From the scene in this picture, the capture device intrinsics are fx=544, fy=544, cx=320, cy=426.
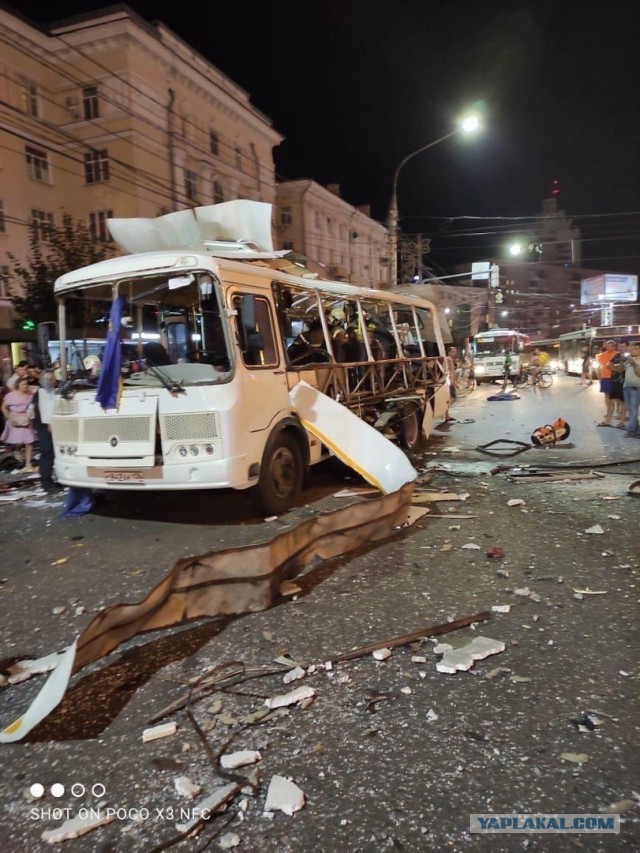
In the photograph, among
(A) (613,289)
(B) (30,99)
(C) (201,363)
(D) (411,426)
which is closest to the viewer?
(C) (201,363)

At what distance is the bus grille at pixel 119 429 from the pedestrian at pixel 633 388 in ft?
29.1

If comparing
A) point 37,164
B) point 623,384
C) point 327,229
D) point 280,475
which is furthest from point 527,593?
point 327,229

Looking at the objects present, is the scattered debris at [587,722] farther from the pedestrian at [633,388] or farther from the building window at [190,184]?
the building window at [190,184]

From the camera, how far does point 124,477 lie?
5.69m

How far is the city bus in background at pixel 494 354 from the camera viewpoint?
103ft

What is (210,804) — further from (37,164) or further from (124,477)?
(37,164)

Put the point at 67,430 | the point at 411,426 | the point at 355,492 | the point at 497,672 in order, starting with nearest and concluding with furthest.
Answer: the point at 497,672, the point at 67,430, the point at 355,492, the point at 411,426

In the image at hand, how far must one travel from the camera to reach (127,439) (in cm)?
563

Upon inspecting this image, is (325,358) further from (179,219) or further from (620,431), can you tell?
(620,431)

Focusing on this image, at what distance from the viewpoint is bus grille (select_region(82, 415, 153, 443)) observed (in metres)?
5.55

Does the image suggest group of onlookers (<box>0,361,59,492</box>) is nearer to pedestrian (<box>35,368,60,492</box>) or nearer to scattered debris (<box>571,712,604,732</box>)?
pedestrian (<box>35,368,60,492</box>)

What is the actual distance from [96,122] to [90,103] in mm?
991

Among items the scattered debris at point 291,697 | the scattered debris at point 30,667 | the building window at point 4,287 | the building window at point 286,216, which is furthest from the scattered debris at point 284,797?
the building window at point 286,216

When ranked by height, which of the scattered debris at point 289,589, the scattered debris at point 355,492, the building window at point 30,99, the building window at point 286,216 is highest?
the building window at point 30,99
